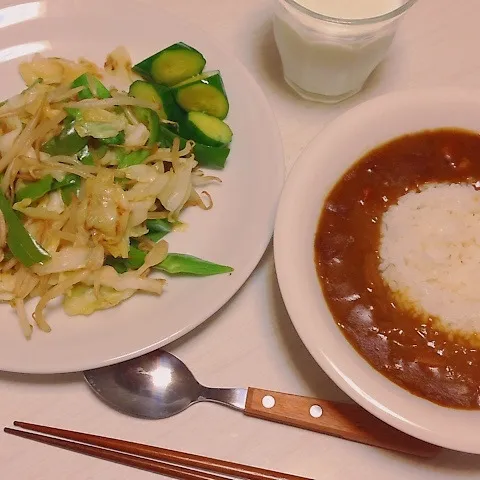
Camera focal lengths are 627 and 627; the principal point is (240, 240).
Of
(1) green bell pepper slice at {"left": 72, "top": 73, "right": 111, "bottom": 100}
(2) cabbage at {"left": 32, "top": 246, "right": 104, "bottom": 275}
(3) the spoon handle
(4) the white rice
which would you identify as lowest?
(3) the spoon handle

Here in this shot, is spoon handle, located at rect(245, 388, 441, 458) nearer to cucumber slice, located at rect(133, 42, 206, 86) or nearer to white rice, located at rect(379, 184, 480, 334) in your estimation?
white rice, located at rect(379, 184, 480, 334)

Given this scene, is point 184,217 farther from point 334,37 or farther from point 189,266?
point 334,37

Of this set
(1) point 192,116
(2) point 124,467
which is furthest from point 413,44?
(2) point 124,467

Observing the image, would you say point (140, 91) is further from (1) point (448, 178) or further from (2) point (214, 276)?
(1) point (448, 178)

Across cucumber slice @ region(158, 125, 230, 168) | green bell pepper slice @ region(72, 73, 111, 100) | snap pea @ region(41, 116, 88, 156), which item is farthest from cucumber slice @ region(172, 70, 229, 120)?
snap pea @ region(41, 116, 88, 156)

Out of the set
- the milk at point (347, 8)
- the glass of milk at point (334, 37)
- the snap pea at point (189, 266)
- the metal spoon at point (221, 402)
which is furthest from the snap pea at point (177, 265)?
the milk at point (347, 8)

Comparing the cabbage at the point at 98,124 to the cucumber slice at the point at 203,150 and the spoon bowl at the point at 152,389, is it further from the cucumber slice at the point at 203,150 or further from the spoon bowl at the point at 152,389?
the spoon bowl at the point at 152,389
